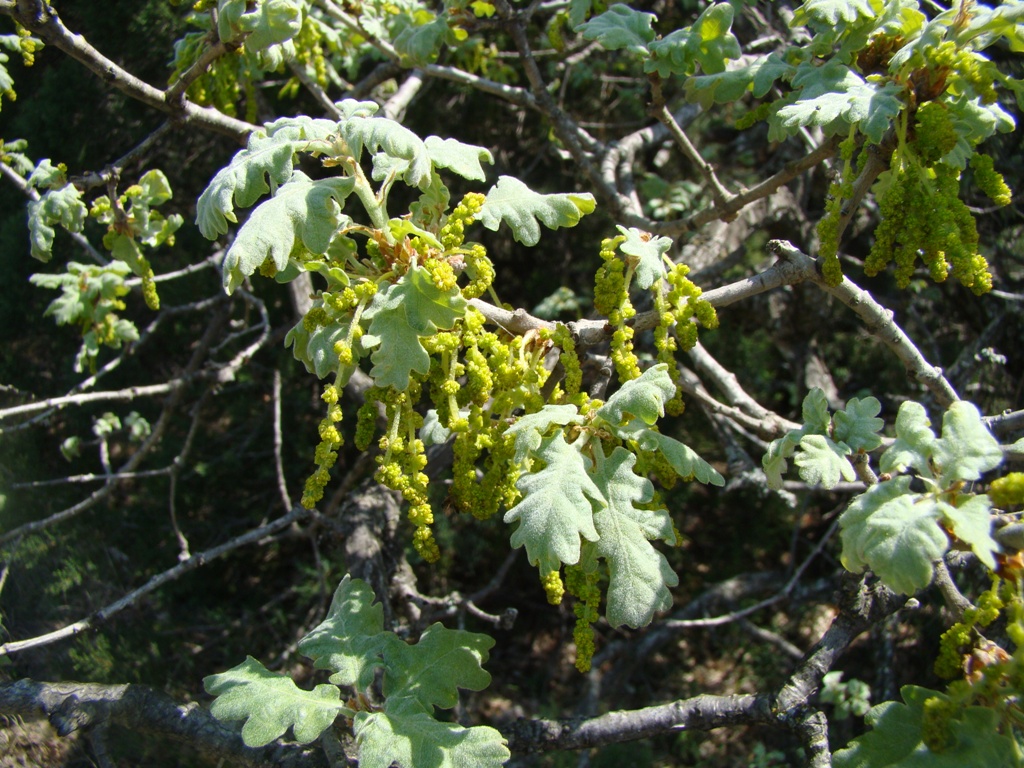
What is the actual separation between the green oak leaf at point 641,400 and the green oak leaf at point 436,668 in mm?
728

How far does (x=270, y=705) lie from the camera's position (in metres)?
1.65

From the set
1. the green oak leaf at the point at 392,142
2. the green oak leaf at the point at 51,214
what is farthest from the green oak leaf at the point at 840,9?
the green oak leaf at the point at 51,214

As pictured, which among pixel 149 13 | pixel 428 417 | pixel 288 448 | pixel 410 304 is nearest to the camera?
pixel 410 304

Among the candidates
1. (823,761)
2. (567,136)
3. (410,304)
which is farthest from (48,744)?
(567,136)

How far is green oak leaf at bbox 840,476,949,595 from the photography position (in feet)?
4.01

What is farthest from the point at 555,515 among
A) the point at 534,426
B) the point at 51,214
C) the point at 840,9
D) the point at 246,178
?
the point at 51,214

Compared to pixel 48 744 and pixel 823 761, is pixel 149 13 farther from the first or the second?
pixel 823 761

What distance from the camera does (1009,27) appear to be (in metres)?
1.56

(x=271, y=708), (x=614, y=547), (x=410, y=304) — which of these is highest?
(x=410, y=304)

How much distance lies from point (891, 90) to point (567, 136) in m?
1.38

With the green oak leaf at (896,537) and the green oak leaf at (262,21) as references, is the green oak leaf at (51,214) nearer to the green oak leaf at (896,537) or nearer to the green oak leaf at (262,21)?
the green oak leaf at (262,21)

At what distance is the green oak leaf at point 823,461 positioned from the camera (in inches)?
58.2

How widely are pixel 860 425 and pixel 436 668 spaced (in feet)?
3.80

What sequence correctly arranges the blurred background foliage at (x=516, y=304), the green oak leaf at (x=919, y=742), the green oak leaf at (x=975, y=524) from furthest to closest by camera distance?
1. the blurred background foliage at (x=516, y=304)
2. the green oak leaf at (x=919, y=742)
3. the green oak leaf at (x=975, y=524)
